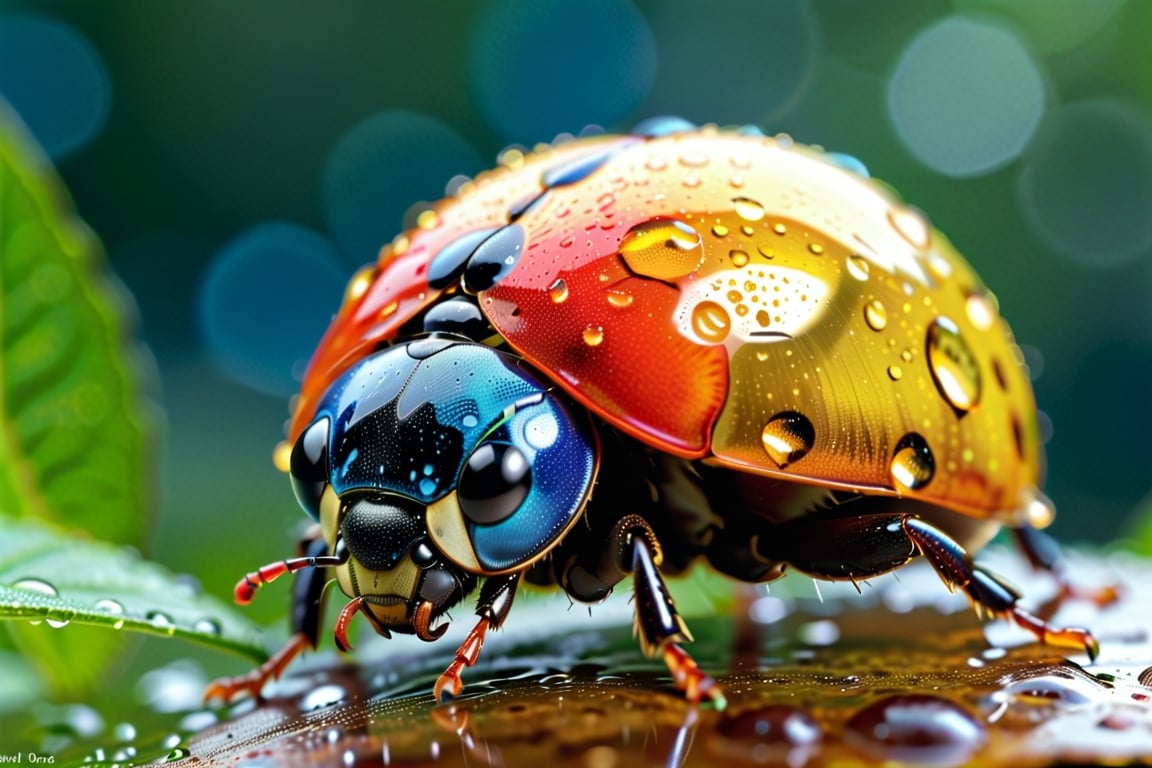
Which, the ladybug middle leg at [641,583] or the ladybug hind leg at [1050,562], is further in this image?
the ladybug hind leg at [1050,562]

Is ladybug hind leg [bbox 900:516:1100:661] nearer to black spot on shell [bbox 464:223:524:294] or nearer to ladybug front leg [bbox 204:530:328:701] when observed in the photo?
black spot on shell [bbox 464:223:524:294]

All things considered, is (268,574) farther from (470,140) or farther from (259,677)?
(470,140)

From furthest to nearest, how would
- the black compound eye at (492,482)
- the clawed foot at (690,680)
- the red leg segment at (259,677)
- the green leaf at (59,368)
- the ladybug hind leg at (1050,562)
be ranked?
the ladybug hind leg at (1050,562), the green leaf at (59,368), the red leg segment at (259,677), the black compound eye at (492,482), the clawed foot at (690,680)

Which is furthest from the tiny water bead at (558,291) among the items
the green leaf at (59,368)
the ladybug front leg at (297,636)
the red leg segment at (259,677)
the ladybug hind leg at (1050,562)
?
the ladybug hind leg at (1050,562)

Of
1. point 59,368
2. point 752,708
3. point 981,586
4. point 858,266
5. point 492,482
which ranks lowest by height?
point 752,708

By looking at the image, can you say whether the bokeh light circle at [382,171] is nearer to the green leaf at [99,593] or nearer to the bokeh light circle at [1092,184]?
the bokeh light circle at [1092,184]

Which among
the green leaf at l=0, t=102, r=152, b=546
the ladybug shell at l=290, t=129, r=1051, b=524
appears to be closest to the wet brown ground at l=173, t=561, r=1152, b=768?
the ladybug shell at l=290, t=129, r=1051, b=524

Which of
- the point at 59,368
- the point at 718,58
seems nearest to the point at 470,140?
the point at 718,58
